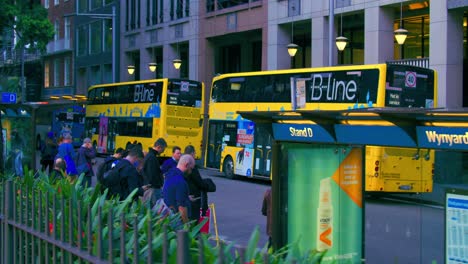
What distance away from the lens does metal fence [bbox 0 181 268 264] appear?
3.59m

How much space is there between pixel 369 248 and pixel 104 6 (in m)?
47.2

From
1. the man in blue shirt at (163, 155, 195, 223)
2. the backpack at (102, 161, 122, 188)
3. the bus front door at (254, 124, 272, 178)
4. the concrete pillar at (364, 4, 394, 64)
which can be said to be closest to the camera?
the man in blue shirt at (163, 155, 195, 223)

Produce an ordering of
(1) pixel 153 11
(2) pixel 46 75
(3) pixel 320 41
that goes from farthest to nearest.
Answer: (2) pixel 46 75 < (1) pixel 153 11 < (3) pixel 320 41

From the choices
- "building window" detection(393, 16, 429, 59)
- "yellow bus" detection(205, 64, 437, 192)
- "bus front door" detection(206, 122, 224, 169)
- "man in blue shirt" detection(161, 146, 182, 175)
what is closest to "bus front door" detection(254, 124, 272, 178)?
"yellow bus" detection(205, 64, 437, 192)

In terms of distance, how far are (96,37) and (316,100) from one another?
1443 inches

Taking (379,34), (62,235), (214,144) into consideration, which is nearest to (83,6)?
(214,144)

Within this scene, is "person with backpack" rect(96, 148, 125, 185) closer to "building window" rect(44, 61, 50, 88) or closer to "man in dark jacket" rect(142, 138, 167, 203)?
"man in dark jacket" rect(142, 138, 167, 203)

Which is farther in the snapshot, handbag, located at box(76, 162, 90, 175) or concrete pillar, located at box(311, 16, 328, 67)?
concrete pillar, located at box(311, 16, 328, 67)

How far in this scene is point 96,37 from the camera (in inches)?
2141

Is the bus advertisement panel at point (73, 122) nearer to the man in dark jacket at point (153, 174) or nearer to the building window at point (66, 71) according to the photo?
the building window at point (66, 71)

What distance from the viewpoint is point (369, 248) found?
749 cm

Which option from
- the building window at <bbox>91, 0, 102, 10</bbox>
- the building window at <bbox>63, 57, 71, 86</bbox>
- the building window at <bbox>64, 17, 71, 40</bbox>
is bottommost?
the building window at <bbox>63, 57, 71, 86</bbox>

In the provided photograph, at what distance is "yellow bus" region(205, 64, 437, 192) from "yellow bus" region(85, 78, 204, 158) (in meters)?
3.54

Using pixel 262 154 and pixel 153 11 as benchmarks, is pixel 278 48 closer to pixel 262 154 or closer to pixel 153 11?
pixel 262 154
